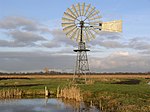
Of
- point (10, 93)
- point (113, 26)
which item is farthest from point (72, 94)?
point (113, 26)

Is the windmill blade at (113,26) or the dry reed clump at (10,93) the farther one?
the windmill blade at (113,26)

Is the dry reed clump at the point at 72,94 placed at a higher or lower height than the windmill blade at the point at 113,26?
lower

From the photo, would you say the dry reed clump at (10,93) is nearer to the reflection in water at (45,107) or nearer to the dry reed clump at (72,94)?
the reflection in water at (45,107)

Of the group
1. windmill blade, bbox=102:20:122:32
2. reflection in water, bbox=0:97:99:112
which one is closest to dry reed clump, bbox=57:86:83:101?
reflection in water, bbox=0:97:99:112

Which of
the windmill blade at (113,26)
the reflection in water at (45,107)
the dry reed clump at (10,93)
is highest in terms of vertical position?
the windmill blade at (113,26)

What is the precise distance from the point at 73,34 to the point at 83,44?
2.54 meters

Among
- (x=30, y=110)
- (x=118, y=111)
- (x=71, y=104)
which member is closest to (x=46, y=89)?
(x=71, y=104)

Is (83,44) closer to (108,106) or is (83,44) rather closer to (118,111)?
(108,106)

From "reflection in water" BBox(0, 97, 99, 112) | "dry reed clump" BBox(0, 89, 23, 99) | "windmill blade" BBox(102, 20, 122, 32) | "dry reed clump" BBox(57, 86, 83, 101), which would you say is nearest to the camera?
"reflection in water" BBox(0, 97, 99, 112)

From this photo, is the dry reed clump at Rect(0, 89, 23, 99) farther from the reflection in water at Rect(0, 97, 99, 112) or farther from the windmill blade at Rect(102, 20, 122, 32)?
the windmill blade at Rect(102, 20, 122, 32)

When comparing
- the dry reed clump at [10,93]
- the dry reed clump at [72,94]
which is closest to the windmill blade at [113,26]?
the dry reed clump at [72,94]

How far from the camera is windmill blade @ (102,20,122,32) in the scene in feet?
152

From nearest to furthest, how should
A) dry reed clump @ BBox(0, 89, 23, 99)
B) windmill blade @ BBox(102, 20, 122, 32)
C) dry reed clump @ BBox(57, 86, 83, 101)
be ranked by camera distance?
dry reed clump @ BBox(57, 86, 83, 101) → dry reed clump @ BBox(0, 89, 23, 99) → windmill blade @ BBox(102, 20, 122, 32)

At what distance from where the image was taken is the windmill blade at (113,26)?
4619 cm
